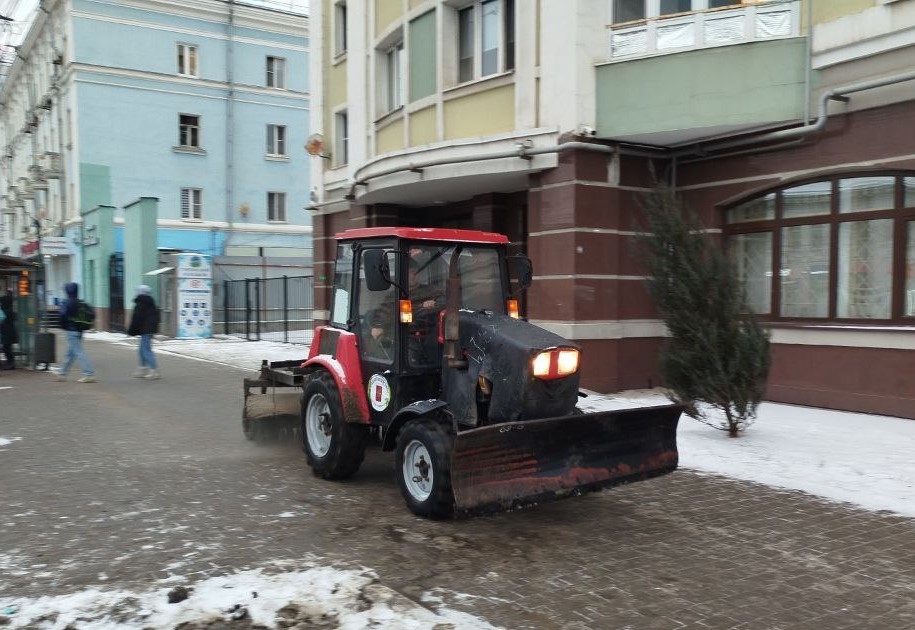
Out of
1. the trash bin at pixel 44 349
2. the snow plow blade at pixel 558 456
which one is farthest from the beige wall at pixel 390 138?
the snow plow blade at pixel 558 456

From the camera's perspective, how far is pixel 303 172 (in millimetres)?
35125

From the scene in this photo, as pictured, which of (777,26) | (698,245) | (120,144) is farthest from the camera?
(120,144)

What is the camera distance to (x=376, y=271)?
5.66 meters

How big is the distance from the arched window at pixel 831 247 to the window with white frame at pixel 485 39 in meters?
4.60

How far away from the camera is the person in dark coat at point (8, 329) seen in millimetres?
15867

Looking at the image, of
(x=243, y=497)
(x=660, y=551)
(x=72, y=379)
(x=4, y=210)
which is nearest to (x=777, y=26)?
(x=660, y=551)

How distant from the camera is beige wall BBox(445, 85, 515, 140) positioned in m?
12.4

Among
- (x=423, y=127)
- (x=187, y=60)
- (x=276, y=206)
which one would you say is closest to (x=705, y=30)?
(x=423, y=127)

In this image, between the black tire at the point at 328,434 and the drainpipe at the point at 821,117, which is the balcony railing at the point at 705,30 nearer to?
the drainpipe at the point at 821,117

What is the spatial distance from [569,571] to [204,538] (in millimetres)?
2501

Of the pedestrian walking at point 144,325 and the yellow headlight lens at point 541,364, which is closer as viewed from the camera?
the yellow headlight lens at point 541,364

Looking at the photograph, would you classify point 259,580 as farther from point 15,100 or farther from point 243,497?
point 15,100

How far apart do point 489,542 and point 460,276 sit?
89.2 inches

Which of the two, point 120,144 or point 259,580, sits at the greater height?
point 120,144
